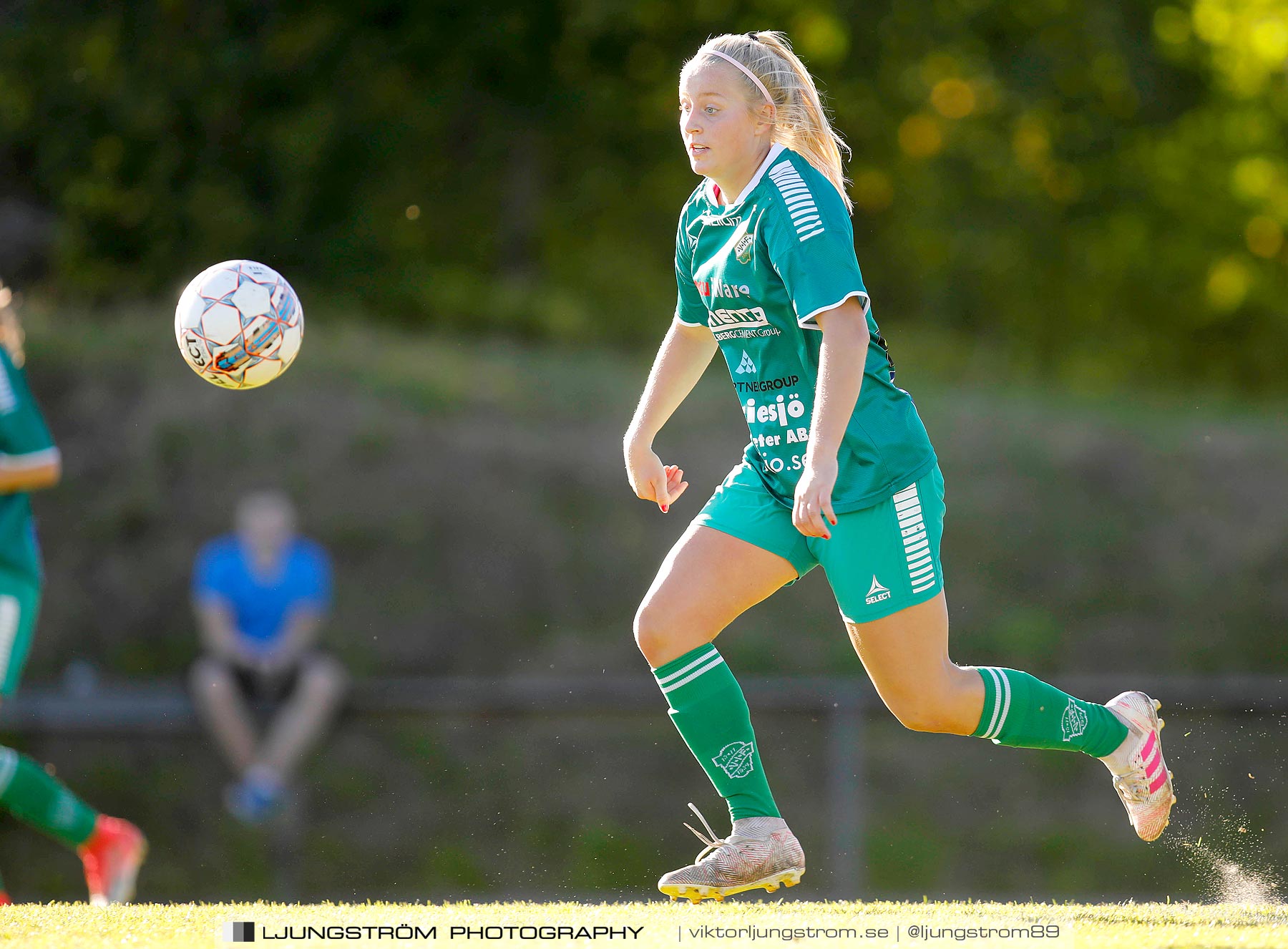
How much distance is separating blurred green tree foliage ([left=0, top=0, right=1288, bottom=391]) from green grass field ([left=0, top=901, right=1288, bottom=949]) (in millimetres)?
11166

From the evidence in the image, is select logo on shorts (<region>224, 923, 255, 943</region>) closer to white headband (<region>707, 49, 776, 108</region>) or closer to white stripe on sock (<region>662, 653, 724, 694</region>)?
white stripe on sock (<region>662, 653, 724, 694</region>)

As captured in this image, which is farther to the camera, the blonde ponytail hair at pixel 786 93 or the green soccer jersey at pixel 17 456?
the green soccer jersey at pixel 17 456

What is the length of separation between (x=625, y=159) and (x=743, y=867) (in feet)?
45.5

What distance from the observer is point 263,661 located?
10.1 metres

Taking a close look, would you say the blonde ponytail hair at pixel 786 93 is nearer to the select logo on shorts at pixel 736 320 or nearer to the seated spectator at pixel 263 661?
the select logo on shorts at pixel 736 320

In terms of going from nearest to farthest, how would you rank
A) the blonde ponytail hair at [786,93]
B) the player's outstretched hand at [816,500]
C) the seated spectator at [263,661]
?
the player's outstretched hand at [816,500]
the blonde ponytail hair at [786,93]
the seated spectator at [263,661]

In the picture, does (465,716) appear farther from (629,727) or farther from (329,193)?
(329,193)

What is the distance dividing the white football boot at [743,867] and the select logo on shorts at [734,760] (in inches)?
5.5

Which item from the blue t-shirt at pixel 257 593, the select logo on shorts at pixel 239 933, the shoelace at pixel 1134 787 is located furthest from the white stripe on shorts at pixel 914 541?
the blue t-shirt at pixel 257 593

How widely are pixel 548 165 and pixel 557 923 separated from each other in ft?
45.4

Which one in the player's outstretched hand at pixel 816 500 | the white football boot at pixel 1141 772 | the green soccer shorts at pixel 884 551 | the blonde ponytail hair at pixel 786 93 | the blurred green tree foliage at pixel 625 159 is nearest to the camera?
the player's outstretched hand at pixel 816 500

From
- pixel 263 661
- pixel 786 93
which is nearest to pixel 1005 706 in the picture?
pixel 786 93

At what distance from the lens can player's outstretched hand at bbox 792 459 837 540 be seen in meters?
3.78

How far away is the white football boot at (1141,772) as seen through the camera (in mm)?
4590
